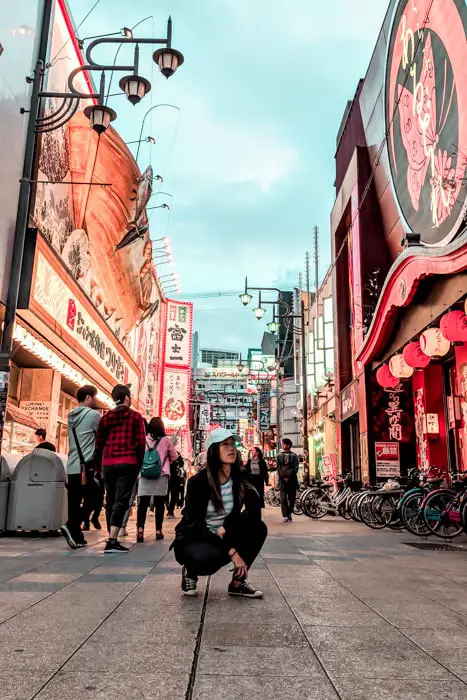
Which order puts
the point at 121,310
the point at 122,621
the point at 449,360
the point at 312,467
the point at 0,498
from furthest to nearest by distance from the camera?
the point at 312,467 → the point at 121,310 → the point at 449,360 → the point at 0,498 → the point at 122,621

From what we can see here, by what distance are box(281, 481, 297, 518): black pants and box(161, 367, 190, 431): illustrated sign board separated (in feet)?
69.1

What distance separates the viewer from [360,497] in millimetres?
13453

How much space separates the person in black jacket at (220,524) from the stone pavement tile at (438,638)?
124 cm

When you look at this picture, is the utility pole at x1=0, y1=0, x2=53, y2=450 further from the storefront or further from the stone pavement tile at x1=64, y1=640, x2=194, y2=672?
the stone pavement tile at x1=64, y1=640, x2=194, y2=672

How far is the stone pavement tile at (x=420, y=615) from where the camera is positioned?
11.2 feet

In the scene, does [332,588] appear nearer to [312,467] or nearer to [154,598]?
[154,598]

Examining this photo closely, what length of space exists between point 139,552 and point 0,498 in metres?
3.06

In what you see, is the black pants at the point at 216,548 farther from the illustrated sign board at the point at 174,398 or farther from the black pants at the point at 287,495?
the illustrated sign board at the point at 174,398

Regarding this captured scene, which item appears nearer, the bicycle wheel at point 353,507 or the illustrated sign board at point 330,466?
the bicycle wheel at point 353,507

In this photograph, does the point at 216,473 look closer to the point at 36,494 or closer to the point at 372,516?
the point at 36,494

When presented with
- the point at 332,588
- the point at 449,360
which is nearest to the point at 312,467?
the point at 449,360

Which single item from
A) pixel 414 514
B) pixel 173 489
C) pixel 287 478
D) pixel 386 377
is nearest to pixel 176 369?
pixel 386 377

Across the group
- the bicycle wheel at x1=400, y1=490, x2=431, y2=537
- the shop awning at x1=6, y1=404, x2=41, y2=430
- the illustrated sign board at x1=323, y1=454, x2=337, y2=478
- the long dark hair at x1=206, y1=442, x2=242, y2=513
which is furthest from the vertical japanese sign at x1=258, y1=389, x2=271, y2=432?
the long dark hair at x1=206, y1=442, x2=242, y2=513

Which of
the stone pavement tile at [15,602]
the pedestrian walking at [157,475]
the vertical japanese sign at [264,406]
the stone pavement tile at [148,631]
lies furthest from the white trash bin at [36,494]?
the vertical japanese sign at [264,406]
